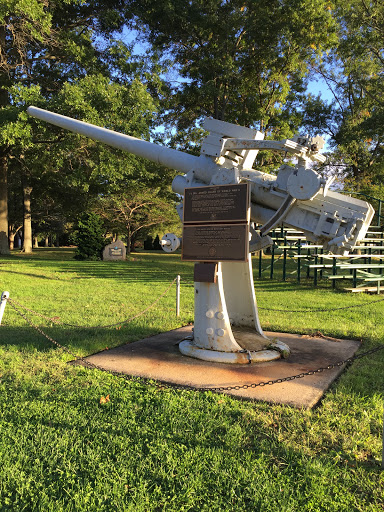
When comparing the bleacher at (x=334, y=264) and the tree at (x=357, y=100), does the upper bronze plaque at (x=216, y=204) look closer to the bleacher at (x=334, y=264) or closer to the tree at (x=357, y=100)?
the bleacher at (x=334, y=264)

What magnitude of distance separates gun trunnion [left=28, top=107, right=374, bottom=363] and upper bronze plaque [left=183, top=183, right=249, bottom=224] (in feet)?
0.38

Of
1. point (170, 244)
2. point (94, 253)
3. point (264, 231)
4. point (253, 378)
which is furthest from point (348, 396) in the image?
point (94, 253)

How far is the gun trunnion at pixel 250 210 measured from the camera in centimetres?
466

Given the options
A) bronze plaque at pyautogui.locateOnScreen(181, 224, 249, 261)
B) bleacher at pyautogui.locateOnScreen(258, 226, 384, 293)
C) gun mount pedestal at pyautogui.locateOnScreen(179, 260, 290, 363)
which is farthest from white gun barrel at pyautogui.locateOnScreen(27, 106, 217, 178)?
bleacher at pyautogui.locateOnScreen(258, 226, 384, 293)

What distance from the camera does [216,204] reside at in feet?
17.5

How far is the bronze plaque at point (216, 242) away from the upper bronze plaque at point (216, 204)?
0.10 m

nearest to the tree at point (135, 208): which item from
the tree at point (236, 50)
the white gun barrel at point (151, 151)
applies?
the tree at point (236, 50)

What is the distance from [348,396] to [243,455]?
5.36ft

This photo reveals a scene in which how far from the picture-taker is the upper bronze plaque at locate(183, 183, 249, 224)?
16.8ft

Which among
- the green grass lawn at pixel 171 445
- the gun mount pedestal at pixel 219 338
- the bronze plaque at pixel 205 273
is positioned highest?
the bronze plaque at pixel 205 273

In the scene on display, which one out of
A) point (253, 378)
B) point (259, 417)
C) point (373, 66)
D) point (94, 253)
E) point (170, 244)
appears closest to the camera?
point (259, 417)

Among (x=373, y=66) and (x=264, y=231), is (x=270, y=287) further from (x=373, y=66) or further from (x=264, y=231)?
(x=373, y=66)

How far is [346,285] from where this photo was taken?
14023 mm

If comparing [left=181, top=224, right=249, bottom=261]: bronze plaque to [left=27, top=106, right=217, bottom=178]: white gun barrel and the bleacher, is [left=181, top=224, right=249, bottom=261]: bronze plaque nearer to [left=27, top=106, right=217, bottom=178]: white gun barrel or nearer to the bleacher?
[left=27, top=106, right=217, bottom=178]: white gun barrel
